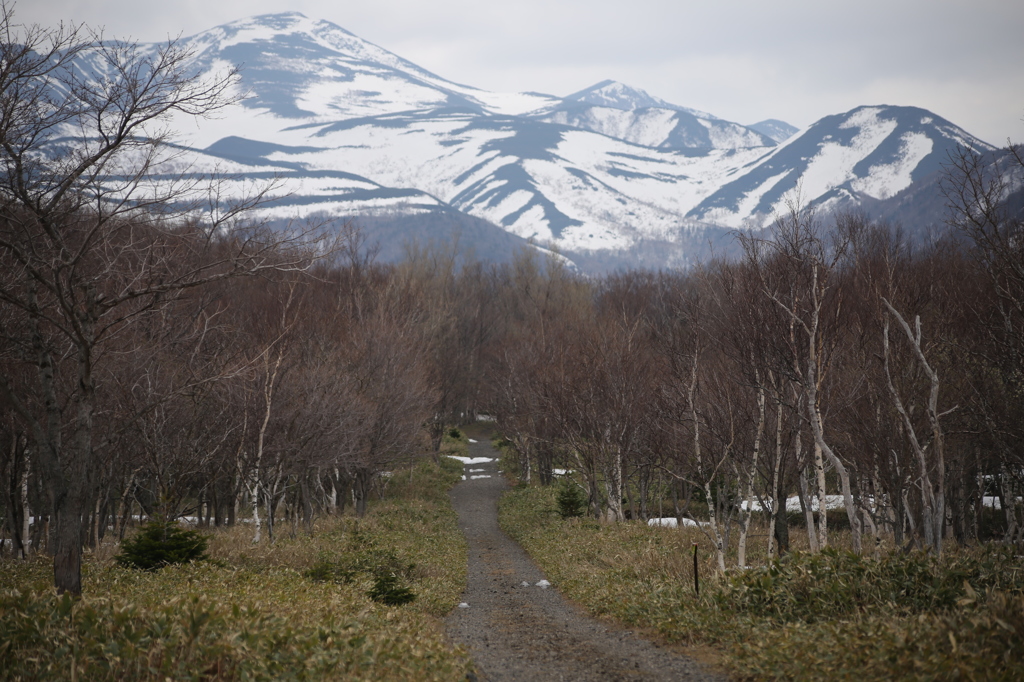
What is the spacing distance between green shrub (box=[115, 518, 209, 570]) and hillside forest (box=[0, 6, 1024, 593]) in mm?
1068

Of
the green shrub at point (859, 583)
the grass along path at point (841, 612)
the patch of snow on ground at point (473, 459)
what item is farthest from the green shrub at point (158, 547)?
the patch of snow on ground at point (473, 459)

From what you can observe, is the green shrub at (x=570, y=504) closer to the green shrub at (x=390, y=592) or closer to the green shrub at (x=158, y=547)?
the green shrub at (x=390, y=592)

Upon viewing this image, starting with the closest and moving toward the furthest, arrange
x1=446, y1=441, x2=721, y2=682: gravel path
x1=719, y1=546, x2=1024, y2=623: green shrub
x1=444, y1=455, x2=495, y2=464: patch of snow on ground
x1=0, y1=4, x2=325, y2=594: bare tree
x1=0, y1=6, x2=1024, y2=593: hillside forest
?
x1=0, y1=4, x2=325, y2=594: bare tree → x1=719, y1=546, x2=1024, y2=623: green shrub → x1=0, y1=6, x2=1024, y2=593: hillside forest → x1=446, y1=441, x2=721, y2=682: gravel path → x1=444, y1=455, x2=495, y2=464: patch of snow on ground

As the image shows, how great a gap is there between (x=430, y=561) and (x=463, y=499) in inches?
626

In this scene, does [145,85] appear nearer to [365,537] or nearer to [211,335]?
[365,537]

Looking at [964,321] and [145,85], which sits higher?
[145,85]

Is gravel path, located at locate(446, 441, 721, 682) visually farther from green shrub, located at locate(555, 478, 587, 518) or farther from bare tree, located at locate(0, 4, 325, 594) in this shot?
bare tree, located at locate(0, 4, 325, 594)

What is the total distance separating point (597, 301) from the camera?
63.8m

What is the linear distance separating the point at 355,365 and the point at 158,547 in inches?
596

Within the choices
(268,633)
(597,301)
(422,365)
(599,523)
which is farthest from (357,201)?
(268,633)

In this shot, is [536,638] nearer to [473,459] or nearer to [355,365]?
[355,365]

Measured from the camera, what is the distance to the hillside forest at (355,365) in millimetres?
8484

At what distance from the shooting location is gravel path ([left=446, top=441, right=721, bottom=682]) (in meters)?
8.67

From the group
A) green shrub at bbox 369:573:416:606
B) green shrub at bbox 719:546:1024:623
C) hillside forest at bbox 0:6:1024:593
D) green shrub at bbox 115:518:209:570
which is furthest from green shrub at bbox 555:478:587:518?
green shrub at bbox 115:518:209:570
